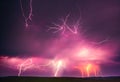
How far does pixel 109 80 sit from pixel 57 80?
5.85 ft

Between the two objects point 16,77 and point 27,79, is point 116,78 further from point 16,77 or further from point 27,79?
point 16,77

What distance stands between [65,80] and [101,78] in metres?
1.28

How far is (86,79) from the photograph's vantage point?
259 inches

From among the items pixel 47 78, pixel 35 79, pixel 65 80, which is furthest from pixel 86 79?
pixel 35 79

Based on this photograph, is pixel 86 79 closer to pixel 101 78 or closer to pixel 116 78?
pixel 101 78

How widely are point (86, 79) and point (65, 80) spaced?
73 cm

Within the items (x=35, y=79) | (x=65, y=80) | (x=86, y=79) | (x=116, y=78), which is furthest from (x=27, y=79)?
(x=116, y=78)

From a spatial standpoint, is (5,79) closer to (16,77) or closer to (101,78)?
(16,77)

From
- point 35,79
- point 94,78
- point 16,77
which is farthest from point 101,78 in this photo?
point 16,77

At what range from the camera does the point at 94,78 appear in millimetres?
6691

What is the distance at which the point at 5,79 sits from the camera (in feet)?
21.4

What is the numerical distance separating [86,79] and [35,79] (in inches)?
69.4

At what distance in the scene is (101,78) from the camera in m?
6.69

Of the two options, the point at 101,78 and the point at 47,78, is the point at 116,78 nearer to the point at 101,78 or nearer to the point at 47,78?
the point at 101,78
